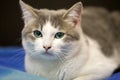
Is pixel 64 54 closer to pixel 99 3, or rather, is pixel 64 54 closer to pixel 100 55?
pixel 100 55

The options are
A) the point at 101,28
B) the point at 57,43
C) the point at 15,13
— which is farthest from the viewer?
the point at 101,28

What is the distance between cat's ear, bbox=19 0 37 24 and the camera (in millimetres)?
1059

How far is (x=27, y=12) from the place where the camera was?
1.07 metres

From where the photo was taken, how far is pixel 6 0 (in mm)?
1225

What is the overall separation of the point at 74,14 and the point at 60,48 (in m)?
0.12

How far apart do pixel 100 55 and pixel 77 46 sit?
168 mm

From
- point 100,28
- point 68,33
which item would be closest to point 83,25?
point 100,28

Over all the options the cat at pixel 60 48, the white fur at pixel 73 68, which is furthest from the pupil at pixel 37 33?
the white fur at pixel 73 68

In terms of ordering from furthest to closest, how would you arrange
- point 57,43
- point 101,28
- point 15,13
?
point 101,28, point 15,13, point 57,43

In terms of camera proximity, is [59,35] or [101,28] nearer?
[59,35]

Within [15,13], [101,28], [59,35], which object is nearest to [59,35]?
[59,35]

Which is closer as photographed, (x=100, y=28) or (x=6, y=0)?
(x=6, y=0)

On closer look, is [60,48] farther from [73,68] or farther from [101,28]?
[101,28]

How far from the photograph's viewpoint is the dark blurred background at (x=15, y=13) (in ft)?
3.85
